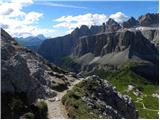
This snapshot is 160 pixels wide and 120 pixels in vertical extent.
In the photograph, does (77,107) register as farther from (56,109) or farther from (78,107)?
(56,109)

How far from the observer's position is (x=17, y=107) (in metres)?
30.2

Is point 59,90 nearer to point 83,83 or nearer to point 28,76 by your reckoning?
point 83,83

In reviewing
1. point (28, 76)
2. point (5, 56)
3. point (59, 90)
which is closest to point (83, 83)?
point (59, 90)

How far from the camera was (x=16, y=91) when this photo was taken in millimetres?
31484

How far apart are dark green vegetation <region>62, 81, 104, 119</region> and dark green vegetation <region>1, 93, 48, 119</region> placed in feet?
23.6

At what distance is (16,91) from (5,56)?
3.90 metres

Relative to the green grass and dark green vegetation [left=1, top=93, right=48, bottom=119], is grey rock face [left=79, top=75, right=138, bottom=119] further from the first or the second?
dark green vegetation [left=1, top=93, right=48, bottom=119]

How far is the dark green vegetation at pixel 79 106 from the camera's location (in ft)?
128

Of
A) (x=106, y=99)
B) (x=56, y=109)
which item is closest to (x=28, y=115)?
(x=56, y=109)

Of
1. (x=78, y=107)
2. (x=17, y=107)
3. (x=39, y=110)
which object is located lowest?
(x=78, y=107)

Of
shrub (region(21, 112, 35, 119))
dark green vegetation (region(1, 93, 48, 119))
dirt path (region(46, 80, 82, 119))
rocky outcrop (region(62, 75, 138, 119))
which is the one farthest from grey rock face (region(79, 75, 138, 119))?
shrub (region(21, 112, 35, 119))

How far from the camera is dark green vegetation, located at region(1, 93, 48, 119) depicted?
2933 cm

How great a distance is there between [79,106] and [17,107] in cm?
1410

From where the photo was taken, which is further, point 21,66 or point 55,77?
point 55,77
